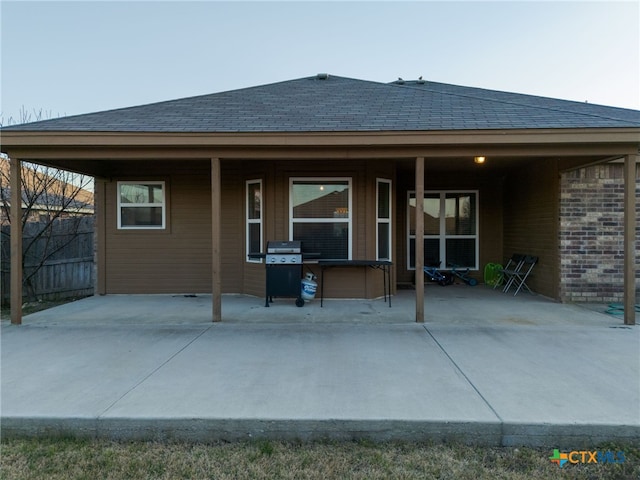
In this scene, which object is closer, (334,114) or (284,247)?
(334,114)

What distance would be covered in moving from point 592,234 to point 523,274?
1581 millimetres

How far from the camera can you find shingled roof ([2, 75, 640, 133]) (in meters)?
5.14

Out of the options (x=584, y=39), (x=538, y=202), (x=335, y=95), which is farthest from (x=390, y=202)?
(x=584, y=39)

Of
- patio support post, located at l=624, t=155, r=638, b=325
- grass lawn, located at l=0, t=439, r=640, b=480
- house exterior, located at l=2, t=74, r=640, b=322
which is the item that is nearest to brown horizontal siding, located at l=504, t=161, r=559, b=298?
house exterior, located at l=2, t=74, r=640, b=322

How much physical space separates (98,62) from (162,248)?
973 centimetres

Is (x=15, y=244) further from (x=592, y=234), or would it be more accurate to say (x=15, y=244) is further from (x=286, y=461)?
(x=592, y=234)

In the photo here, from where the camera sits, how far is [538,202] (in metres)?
7.31

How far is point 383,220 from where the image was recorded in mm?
7078

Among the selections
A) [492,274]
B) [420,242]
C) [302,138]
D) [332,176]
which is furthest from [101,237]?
[492,274]

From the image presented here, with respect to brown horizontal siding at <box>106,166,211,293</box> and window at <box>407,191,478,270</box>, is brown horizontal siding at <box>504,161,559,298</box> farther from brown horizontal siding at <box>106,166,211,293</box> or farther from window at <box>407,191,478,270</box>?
brown horizontal siding at <box>106,166,211,293</box>

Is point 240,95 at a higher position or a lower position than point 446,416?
higher

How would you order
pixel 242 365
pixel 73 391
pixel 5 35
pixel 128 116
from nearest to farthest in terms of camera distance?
A: pixel 73 391
pixel 242 365
pixel 128 116
pixel 5 35

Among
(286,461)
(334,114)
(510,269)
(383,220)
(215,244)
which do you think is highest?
(334,114)

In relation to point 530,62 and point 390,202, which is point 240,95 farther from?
point 530,62
